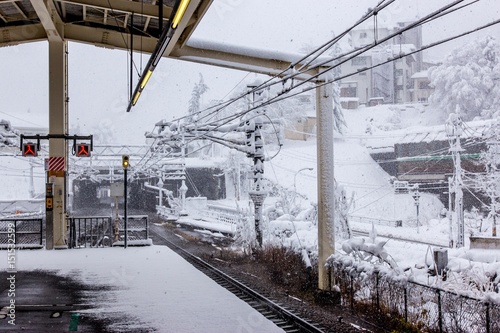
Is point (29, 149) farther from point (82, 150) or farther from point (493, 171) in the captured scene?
point (493, 171)

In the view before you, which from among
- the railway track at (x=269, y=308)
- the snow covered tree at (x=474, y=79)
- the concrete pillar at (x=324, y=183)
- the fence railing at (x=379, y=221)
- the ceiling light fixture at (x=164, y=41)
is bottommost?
the fence railing at (x=379, y=221)

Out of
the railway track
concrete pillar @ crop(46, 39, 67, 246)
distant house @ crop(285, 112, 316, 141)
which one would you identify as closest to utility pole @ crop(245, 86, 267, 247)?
the railway track

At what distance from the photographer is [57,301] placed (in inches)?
364

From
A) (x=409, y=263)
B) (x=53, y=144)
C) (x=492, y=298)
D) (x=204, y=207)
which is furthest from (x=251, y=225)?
(x=204, y=207)

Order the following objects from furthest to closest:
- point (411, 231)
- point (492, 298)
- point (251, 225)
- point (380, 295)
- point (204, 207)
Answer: point (204, 207) < point (411, 231) < point (251, 225) < point (380, 295) < point (492, 298)

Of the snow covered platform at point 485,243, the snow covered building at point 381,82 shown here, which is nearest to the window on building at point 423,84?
the snow covered building at point 381,82

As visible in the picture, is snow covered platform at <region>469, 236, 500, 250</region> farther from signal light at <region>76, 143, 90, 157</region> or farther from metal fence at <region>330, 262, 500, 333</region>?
signal light at <region>76, 143, 90, 157</region>

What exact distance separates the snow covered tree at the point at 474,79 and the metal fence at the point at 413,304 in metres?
40.3

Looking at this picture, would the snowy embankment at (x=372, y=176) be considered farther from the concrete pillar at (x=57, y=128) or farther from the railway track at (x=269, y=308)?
the railway track at (x=269, y=308)

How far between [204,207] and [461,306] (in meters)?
39.2

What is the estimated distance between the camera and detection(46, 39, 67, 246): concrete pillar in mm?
16641

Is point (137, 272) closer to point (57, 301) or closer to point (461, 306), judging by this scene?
point (57, 301)

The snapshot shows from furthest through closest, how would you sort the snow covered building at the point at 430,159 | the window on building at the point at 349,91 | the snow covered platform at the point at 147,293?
the window on building at the point at 349,91 → the snow covered building at the point at 430,159 → the snow covered platform at the point at 147,293

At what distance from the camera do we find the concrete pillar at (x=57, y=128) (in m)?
16.6
